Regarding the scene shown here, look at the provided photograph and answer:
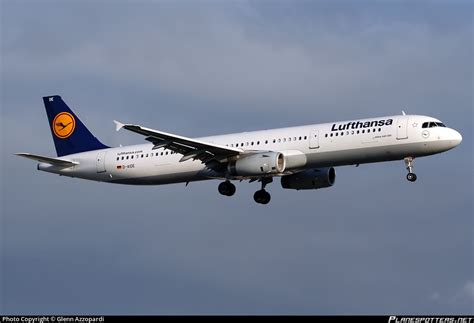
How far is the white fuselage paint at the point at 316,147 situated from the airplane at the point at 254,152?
57mm

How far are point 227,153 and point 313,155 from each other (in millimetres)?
5456

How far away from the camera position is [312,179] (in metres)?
71.4

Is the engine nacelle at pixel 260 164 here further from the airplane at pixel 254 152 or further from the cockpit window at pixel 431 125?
the cockpit window at pixel 431 125

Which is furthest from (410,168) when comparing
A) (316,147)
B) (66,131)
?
(66,131)

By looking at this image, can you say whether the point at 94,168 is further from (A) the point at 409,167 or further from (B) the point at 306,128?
(A) the point at 409,167

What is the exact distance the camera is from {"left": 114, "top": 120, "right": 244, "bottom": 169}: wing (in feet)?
216

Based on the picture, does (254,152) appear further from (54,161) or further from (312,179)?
(54,161)

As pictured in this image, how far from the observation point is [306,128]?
66.8 meters

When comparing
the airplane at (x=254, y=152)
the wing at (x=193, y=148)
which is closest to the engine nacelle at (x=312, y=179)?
the airplane at (x=254, y=152)

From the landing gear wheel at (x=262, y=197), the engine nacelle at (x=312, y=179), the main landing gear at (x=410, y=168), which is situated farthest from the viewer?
the landing gear wheel at (x=262, y=197)

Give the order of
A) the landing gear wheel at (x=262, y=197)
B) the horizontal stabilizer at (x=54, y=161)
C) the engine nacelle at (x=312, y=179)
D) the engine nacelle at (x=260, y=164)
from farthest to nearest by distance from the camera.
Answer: the landing gear wheel at (x=262, y=197) < the engine nacelle at (x=312, y=179) < the horizontal stabilizer at (x=54, y=161) < the engine nacelle at (x=260, y=164)

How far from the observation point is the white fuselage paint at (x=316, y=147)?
64.1 m

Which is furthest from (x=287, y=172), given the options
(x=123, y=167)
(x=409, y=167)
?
(x=123, y=167)

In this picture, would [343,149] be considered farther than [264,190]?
No
